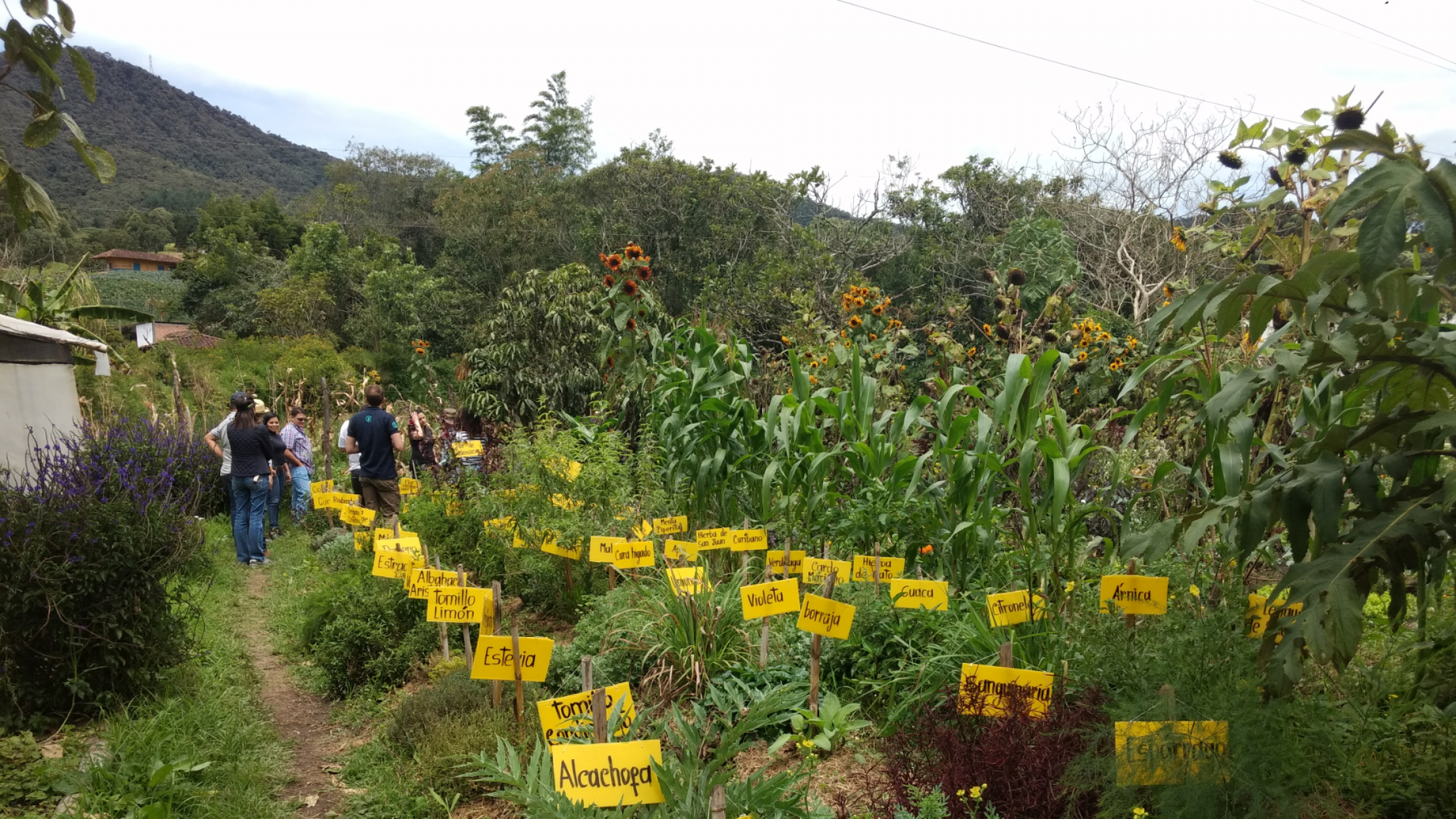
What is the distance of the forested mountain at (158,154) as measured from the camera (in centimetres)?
5138

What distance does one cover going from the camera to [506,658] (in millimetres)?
3545

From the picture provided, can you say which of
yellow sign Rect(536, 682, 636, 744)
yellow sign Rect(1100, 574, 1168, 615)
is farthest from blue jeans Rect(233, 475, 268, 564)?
yellow sign Rect(1100, 574, 1168, 615)

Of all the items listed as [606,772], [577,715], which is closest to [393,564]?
[577,715]

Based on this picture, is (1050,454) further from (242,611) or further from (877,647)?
(242,611)

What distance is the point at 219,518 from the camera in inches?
392

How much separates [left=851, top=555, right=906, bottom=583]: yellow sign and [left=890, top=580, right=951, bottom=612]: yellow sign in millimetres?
352

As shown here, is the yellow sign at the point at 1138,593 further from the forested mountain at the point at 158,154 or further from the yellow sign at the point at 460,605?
the forested mountain at the point at 158,154

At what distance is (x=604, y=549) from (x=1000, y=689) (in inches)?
90.7

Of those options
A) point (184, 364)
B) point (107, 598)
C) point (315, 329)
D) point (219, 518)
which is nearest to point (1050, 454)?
point (107, 598)

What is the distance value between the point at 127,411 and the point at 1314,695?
48.3 feet

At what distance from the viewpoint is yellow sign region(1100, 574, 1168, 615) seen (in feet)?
10.1

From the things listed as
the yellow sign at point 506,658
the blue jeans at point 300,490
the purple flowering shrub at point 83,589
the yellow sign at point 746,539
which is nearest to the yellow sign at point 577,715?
the yellow sign at point 506,658

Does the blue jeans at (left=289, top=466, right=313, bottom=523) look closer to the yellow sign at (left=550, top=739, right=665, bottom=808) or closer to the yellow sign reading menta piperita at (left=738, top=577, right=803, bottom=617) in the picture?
the yellow sign reading menta piperita at (left=738, top=577, right=803, bottom=617)

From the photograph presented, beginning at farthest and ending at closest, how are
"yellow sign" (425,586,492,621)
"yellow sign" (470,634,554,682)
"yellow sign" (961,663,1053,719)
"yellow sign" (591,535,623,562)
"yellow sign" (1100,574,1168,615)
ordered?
"yellow sign" (591,535,623,562)
"yellow sign" (425,586,492,621)
"yellow sign" (470,634,554,682)
"yellow sign" (1100,574,1168,615)
"yellow sign" (961,663,1053,719)
